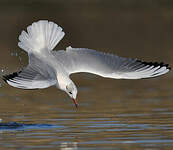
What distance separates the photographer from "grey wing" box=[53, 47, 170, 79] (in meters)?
11.4

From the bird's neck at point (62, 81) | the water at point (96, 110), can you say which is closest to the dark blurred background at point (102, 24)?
the water at point (96, 110)

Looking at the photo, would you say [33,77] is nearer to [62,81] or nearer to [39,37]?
[62,81]

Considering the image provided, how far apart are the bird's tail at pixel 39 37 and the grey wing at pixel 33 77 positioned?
34cm

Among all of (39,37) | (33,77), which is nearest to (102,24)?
(39,37)

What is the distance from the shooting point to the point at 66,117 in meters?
12.6

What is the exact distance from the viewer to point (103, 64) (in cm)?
1161

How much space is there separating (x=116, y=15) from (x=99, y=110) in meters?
25.1

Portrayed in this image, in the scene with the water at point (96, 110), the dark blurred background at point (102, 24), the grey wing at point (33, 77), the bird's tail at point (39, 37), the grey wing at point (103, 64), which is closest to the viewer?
the grey wing at point (33, 77)

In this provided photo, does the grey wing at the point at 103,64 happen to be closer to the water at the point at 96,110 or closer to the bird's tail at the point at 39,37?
the bird's tail at the point at 39,37

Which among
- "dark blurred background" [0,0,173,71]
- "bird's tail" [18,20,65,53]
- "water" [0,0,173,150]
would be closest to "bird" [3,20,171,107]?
"bird's tail" [18,20,65,53]

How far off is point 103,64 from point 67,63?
454 mm

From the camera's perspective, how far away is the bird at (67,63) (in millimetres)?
11125

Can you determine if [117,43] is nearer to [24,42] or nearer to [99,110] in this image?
[99,110]

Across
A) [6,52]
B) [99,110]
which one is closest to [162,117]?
[99,110]
